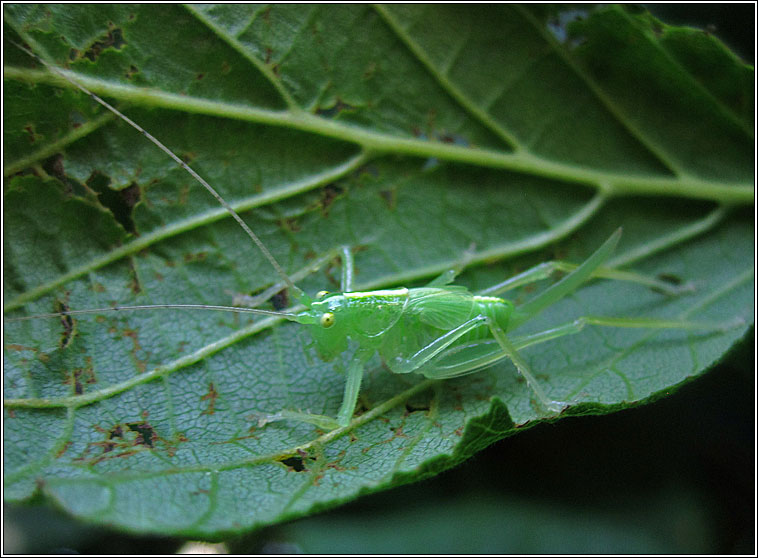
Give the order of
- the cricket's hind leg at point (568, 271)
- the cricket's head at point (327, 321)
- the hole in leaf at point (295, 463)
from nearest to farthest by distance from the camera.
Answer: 1. the hole in leaf at point (295, 463)
2. the cricket's head at point (327, 321)
3. the cricket's hind leg at point (568, 271)

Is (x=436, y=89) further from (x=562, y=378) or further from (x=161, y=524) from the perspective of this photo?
(x=161, y=524)

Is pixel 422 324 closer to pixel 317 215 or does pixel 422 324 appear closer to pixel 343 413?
pixel 343 413

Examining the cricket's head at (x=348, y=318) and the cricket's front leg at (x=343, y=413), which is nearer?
the cricket's front leg at (x=343, y=413)

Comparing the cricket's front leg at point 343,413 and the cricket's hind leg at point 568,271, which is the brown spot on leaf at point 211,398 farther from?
the cricket's hind leg at point 568,271

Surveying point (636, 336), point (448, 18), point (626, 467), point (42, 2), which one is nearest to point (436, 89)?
point (448, 18)

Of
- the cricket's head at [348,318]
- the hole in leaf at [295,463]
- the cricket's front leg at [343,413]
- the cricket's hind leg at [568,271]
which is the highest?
the cricket's head at [348,318]

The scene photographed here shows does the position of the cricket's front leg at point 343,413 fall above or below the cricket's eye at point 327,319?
below

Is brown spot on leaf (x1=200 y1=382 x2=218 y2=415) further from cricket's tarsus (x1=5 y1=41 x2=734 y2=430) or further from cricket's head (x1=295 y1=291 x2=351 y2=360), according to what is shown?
cricket's head (x1=295 y1=291 x2=351 y2=360)

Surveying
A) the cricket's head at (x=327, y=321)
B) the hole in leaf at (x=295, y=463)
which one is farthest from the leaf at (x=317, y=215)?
the cricket's head at (x=327, y=321)
